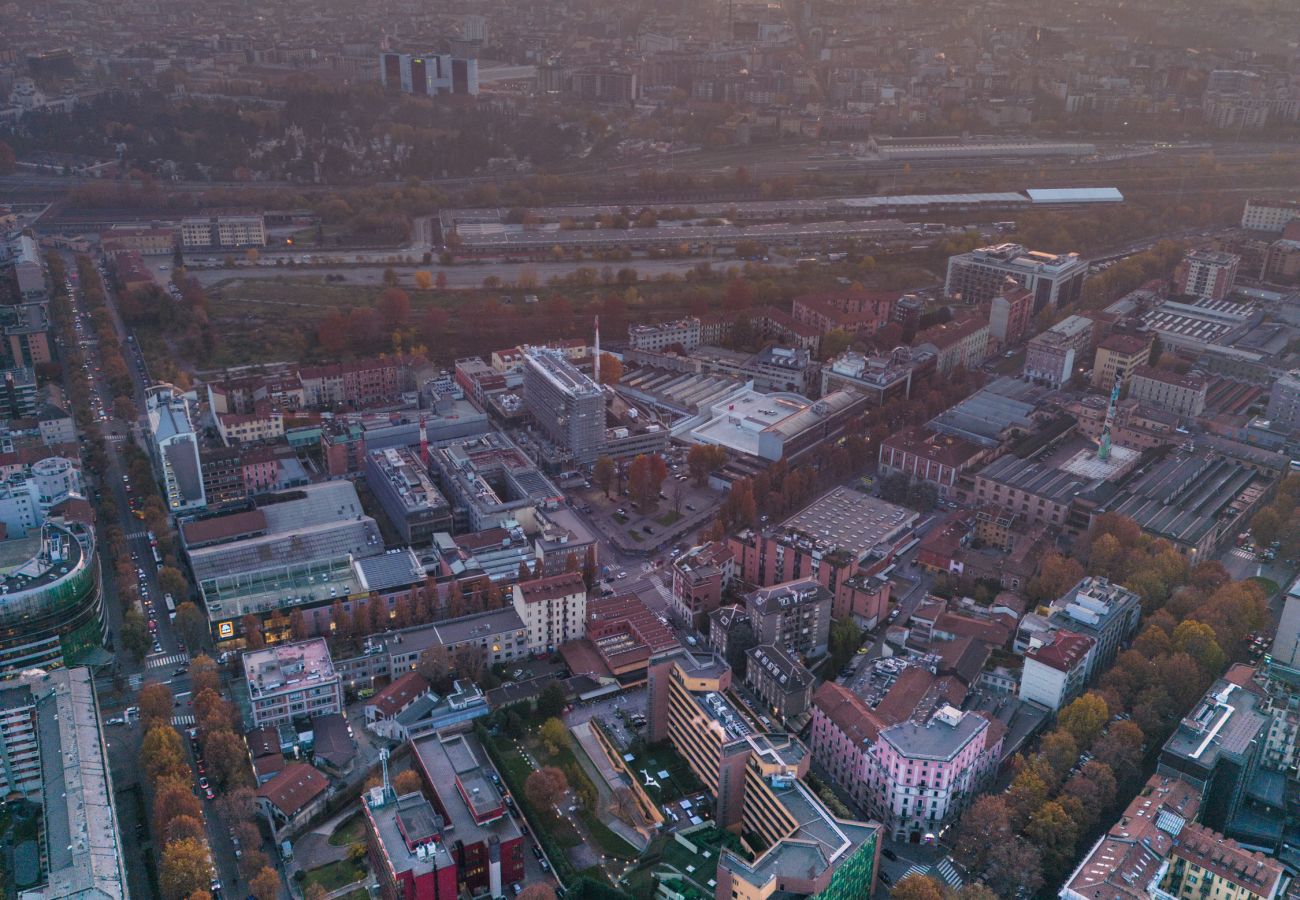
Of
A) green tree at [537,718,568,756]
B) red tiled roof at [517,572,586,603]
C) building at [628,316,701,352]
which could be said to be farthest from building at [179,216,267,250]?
green tree at [537,718,568,756]

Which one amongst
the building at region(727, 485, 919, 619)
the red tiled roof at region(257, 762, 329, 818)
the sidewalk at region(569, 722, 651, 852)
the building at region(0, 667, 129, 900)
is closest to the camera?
→ the building at region(0, 667, 129, 900)

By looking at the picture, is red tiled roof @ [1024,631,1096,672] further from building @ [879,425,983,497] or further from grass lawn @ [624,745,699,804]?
building @ [879,425,983,497]

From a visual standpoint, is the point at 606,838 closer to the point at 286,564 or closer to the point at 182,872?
the point at 182,872

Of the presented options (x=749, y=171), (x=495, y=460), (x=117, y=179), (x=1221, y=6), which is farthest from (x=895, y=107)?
(x=495, y=460)

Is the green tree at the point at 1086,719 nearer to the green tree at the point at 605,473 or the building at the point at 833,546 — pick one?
the building at the point at 833,546

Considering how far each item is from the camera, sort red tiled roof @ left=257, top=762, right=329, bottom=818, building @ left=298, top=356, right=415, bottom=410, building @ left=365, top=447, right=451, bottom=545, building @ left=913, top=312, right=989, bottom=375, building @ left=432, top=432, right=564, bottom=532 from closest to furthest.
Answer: red tiled roof @ left=257, top=762, right=329, bottom=818 < building @ left=365, top=447, right=451, bottom=545 < building @ left=432, top=432, right=564, bottom=532 < building @ left=298, top=356, right=415, bottom=410 < building @ left=913, top=312, right=989, bottom=375

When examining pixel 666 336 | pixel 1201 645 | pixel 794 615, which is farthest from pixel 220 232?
pixel 1201 645

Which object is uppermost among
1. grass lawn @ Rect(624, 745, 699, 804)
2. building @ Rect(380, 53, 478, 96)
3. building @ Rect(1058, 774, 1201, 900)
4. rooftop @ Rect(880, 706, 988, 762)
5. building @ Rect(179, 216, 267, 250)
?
building @ Rect(380, 53, 478, 96)

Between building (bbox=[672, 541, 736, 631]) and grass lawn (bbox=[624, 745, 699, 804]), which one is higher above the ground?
building (bbox=[672, 541, 736, 631])
